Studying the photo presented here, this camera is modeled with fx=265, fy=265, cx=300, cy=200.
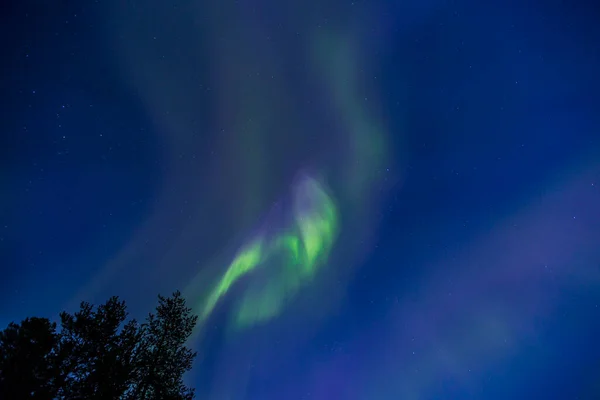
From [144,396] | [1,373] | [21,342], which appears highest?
[21,342]

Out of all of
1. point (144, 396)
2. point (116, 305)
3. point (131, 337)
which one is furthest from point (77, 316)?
point (144, 396)

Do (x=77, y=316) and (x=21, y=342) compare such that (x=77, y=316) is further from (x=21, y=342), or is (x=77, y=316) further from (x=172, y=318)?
(x=172, y=318)

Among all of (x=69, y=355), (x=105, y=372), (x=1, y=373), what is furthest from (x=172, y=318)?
(x=1, y=373)

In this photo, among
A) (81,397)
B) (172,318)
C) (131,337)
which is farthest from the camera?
(172,318)

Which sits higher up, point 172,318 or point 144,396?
point 172,318

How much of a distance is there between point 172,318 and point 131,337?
216 cm

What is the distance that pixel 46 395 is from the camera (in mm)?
12211

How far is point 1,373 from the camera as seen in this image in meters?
11.7

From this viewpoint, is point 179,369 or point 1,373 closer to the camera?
point 1,373

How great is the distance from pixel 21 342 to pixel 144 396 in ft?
21.0

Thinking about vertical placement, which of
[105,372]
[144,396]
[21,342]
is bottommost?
[144,396]

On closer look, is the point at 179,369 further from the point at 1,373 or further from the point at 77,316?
the point at 1,373

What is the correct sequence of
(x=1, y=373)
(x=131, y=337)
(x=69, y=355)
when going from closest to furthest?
(x=1, y=373), (x=69, y=355), (x=131, y=337)

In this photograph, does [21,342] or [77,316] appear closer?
[21,342]
